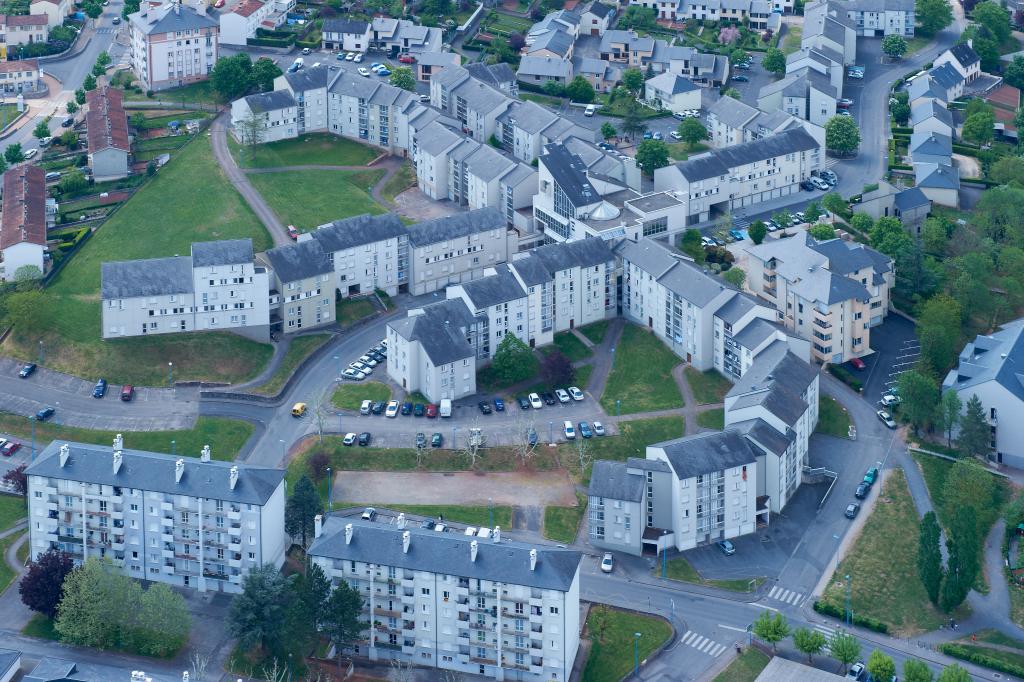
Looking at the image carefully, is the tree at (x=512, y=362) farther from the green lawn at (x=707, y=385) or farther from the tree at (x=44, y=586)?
the tree at (x=44, y=586)

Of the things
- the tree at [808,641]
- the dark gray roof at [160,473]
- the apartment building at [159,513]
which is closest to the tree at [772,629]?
the tree at [808,641]

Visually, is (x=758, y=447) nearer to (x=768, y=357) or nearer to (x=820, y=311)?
(x=768, y=357)

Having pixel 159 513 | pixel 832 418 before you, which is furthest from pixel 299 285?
pixel 832 418

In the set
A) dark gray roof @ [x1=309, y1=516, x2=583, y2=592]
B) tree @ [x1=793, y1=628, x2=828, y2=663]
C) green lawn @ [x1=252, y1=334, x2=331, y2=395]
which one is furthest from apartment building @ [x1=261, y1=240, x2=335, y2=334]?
tree @ [x1=793, y1=628, x2=828, y2=663]

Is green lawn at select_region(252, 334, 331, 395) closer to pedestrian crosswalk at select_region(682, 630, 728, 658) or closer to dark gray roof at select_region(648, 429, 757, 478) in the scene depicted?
dark gray roof at select_region(648, 429, 757, 478)

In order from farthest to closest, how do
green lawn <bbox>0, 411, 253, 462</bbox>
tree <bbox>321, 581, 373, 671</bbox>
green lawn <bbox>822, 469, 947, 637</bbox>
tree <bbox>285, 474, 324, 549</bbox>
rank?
green lawn <bbox>0, 411, 253, 462</bbox> → tree <bbox>285, 474, 324, 549</bbox> → green lawn <bbox>822, 469, 947, 637</bbox> → tree <bbox>321, 581, 373, 671</bbox>

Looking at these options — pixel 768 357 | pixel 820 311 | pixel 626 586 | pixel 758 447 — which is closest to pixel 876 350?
pixel 820 311
